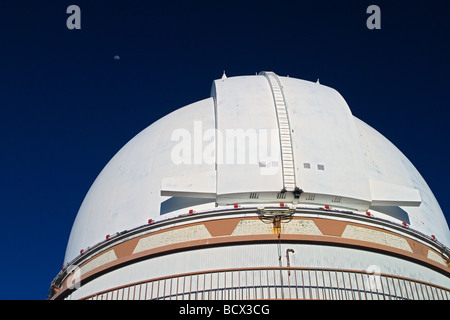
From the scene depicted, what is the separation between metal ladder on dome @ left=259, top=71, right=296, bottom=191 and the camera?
11.6 m

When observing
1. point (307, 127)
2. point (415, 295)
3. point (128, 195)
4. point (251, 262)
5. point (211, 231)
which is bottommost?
point (415, 295)

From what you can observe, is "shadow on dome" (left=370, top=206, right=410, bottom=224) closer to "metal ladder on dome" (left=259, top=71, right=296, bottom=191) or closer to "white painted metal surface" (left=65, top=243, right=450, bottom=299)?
"white painted metal surface" (left=65, top=243, right=450, bottom=299)

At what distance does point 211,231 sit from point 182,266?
1003mm

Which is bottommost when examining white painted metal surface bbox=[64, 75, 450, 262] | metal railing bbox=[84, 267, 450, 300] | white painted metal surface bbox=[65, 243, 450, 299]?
metal railing bbox=[84, 267, 450, 300]

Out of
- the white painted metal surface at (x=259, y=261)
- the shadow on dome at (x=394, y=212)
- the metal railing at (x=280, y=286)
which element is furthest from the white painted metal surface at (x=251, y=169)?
the metal railing at (x=280, y=286)

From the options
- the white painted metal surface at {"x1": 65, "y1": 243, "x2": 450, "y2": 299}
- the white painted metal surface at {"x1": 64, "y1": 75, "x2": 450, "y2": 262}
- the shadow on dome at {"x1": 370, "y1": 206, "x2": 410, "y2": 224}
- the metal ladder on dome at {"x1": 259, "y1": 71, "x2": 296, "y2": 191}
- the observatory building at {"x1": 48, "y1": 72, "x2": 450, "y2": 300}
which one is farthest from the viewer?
the shadow on dome at {"x1": 370, "y1": 206, "x2": 410, "y2": 224}

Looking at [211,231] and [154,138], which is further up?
[154,138]

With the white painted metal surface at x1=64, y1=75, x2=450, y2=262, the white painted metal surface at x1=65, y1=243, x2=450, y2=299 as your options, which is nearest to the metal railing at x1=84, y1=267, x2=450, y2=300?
the white painted metal surface at x1=65, y1=243, x2=450, y2=299

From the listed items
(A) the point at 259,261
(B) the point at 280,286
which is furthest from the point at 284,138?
(B) the point at 280,286

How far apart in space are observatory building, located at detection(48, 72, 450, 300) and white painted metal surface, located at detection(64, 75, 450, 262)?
1.3 inches

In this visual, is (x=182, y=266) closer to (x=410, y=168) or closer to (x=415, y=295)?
(x=415, y=295)

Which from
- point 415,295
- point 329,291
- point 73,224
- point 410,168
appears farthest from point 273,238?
point 73,224

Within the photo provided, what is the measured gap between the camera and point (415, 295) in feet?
32.2

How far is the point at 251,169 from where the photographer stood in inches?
464
